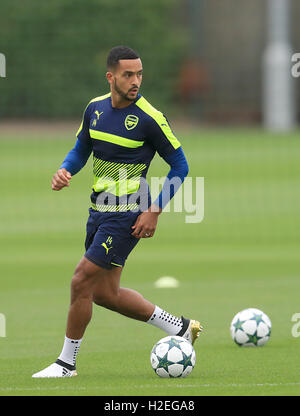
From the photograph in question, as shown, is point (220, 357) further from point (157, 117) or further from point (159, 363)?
point (157, 117)

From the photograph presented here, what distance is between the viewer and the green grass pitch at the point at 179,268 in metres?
9.66

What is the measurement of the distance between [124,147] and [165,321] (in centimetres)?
167

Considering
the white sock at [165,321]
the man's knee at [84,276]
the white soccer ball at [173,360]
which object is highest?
the man's knee at [84,276]

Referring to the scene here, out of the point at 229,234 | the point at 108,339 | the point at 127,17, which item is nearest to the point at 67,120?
the point at 127,17

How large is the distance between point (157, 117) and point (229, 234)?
1629 cm

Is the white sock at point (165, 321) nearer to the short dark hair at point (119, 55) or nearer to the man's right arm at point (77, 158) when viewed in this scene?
the man's right arm at point (77, 158)

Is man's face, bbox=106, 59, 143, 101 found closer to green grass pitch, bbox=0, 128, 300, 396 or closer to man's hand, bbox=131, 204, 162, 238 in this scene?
man's hand, bbox=131, 204, 162, 238

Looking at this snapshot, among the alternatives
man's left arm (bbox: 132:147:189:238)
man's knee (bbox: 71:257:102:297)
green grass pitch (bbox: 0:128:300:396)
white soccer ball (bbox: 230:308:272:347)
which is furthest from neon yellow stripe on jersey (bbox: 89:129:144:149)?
white soccer ball (bbox: 230:308:272:347)

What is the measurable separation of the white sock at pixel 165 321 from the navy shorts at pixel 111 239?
789 mm

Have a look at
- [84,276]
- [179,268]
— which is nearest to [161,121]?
[84,276]

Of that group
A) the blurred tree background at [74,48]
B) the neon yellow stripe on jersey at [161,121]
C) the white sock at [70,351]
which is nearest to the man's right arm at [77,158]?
the neon yellow stripe on jersey at [161,121]

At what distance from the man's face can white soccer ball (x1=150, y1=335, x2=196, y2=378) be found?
2.07m

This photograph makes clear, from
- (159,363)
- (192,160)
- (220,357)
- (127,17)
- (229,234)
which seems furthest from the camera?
(127,17)
